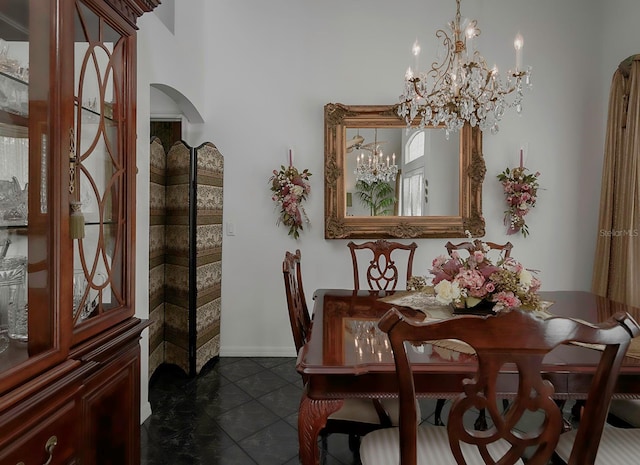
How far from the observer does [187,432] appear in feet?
7.36

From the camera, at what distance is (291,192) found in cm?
327

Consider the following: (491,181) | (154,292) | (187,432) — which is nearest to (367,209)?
(491,181)

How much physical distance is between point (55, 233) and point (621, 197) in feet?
12.4

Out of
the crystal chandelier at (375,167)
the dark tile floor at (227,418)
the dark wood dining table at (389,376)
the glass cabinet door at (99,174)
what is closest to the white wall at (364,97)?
the crystal chandelier at (375,167)

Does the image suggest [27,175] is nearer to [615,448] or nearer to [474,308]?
[474,308]

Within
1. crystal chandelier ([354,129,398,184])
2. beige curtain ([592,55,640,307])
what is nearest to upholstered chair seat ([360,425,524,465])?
crystal chandelier ([354,129,398,184])

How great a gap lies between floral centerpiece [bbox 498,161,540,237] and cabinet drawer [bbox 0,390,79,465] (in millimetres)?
3353

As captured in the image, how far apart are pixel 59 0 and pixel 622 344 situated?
5.59 ft

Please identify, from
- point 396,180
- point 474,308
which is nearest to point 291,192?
point 396,180

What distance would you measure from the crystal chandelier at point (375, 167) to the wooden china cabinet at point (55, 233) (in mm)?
2327

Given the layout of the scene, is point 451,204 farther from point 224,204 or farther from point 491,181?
point 224,204

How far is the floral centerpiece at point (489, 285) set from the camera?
5.48 feet

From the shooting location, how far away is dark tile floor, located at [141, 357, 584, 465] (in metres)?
2.03

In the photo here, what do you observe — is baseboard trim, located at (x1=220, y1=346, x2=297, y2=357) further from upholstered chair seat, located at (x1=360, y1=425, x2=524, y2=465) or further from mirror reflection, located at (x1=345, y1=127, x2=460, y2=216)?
upholstered chair seat, located at (x1=360, y1=425, x2=524, y2=465)
